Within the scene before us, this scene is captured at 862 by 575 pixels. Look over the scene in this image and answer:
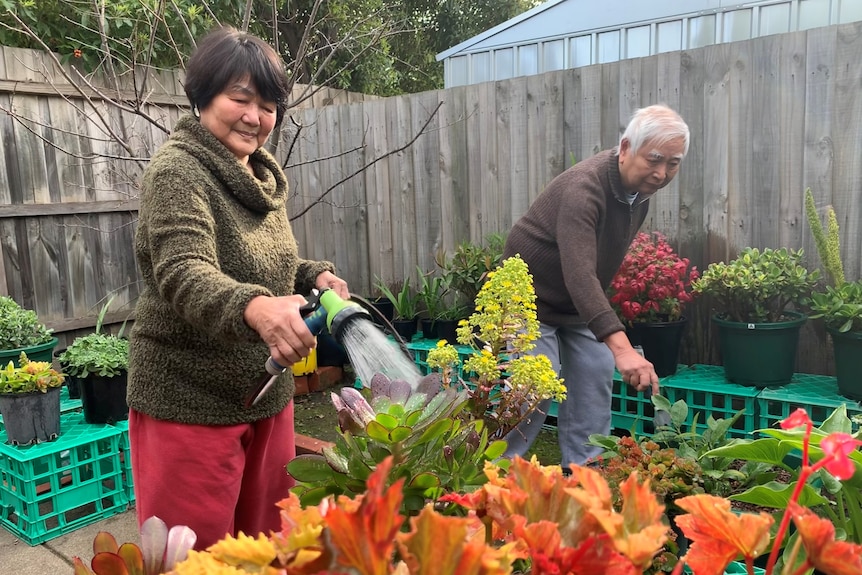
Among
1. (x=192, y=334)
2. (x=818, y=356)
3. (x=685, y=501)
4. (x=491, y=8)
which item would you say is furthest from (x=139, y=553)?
(x=491, y=8)

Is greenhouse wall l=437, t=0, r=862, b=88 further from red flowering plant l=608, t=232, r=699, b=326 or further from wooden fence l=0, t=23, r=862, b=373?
red flowering plant l=608, t=232, r=699, b=326

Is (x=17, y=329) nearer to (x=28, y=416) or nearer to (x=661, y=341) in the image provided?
(x=28, y=416)

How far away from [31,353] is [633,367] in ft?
11.4

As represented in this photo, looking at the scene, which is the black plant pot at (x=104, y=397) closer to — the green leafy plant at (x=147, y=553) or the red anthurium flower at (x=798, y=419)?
the green leafy plant at (x=147, y=553)

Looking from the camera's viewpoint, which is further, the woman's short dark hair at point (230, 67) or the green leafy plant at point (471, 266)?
the green leafy plant at point (471, 266)

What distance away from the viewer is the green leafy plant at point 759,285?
3193mm

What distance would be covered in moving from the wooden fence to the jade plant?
8.86ft

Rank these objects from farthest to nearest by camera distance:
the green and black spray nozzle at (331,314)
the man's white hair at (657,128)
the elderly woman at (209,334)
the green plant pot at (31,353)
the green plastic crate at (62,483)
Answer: the green plant pot at (31,353), the green plastic crate at (62,483), the man's white hair at (657,128), the elderly woman at (209,334), the green and black spray nozzle at (331,314)

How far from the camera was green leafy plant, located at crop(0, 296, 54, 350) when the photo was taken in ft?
12.6

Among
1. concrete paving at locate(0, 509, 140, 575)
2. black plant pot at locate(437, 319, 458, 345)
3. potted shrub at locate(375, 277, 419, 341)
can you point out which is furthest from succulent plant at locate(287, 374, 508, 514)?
potted shrub at locate(375, 277, 419, 341)

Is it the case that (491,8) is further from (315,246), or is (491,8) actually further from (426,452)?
(426,452)

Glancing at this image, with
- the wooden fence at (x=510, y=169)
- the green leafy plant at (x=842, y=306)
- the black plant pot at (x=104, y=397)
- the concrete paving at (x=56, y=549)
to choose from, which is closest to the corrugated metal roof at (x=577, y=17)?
the wooden fence at (x=510, y=169)

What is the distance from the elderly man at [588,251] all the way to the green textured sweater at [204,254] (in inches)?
41.9

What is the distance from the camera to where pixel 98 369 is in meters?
3.19
